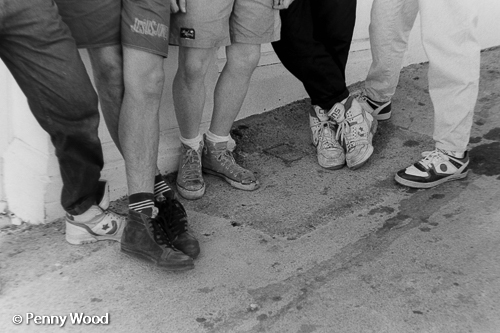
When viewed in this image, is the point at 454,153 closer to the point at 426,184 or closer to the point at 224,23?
the point at 426,184

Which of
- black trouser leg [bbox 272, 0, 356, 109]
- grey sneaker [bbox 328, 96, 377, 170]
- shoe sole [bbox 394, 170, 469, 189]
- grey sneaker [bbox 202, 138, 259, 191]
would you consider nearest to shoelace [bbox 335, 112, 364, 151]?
grey sneaker [bbox 328, 96, 377, 170]

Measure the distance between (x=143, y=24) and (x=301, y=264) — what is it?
4.01ft

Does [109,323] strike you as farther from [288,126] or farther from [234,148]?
[288,126]

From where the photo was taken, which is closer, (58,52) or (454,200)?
(58,52)

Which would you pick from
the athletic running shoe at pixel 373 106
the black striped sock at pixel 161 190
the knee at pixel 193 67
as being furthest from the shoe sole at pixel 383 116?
the black striped sock at pixel 161 190

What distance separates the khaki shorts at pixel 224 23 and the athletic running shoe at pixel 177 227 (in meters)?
0.76

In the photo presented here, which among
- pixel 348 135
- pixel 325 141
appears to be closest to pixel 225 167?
pixel 325 141

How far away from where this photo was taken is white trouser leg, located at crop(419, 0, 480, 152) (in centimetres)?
323

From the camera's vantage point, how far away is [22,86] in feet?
7.91

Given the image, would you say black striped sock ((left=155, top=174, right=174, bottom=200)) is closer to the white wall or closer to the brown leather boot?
the brown leather boot

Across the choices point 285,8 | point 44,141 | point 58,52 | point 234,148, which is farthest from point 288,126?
point 58,52

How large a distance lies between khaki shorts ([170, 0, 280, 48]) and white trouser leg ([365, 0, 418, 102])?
874mm

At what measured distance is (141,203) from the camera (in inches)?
107

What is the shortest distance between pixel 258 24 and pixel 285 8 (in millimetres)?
181
